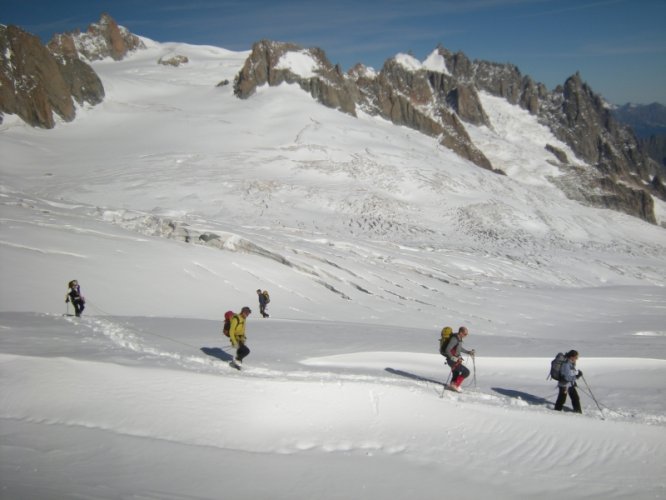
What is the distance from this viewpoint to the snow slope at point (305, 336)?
6.42m

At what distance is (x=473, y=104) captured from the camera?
473 ft

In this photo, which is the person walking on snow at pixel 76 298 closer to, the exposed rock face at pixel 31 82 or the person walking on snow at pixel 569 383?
the person walking on snow at pixel 569 383

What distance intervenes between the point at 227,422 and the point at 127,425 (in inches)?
54.6

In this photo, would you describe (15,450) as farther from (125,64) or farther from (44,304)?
(125,64)

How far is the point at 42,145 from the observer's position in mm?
53469

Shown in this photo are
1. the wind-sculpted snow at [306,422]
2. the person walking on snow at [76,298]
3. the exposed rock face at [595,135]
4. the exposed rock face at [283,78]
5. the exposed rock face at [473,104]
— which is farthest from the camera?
the exposed rock face at [595,135]

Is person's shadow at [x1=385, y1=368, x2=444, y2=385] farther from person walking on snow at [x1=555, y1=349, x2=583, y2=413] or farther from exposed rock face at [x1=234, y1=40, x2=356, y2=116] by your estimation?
exposed rock face at [x1=234, y1=40, x2=356, y2=116]

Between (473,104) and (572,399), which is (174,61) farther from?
(572,399)

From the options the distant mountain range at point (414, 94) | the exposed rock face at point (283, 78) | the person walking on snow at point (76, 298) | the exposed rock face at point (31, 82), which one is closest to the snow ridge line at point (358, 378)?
the person walking on snow at point (76, 298)

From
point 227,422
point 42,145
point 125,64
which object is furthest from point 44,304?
point 125,64

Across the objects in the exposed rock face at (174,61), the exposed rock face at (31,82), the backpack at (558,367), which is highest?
the exposed rock face at (174,61)

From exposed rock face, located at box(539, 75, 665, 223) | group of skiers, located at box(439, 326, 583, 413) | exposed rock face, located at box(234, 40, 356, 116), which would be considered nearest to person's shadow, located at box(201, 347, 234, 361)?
group of skiers, located at box(439, 326, 583, 413)

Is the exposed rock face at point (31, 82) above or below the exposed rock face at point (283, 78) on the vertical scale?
below

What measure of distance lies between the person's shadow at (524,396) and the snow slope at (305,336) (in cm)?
8
